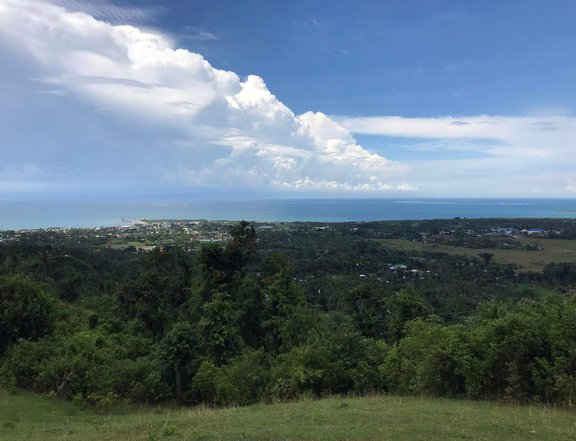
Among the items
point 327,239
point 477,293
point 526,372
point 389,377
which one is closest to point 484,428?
point 526,372

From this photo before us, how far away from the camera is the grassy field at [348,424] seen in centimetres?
853

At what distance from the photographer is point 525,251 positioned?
306 ft

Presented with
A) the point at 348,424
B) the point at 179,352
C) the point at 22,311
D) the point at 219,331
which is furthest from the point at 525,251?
the point at 348,424

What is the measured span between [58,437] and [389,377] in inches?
431

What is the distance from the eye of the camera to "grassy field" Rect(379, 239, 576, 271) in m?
78.4

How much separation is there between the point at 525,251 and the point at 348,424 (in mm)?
98275

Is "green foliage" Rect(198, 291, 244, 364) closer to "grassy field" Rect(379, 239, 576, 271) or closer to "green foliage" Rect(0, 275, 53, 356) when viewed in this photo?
"green foliage" Rect(0, 275, 53, 356)

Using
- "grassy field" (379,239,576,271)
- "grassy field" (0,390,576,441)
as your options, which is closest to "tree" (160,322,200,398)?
"grassy field" (0,390,576,441)

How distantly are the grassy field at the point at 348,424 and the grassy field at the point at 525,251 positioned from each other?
236 feet

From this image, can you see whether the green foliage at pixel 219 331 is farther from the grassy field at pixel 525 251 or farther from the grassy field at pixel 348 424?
the grassy field at pixel 525 251

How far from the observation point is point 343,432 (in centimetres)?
866

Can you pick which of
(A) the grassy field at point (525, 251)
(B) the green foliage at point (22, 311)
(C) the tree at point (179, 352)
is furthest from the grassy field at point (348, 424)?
(A) the grassy field at point (525, 251)

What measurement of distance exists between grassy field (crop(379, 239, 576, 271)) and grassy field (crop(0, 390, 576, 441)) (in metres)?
72.1

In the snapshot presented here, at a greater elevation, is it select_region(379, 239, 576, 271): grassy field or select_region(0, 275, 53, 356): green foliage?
select_region(0, 275, 53, 356): green foliage
